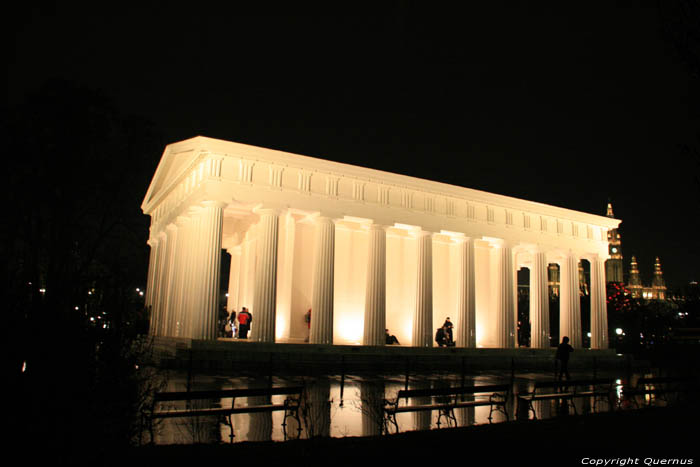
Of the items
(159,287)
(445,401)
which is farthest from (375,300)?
(445,401)

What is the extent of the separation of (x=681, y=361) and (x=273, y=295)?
1178 inches

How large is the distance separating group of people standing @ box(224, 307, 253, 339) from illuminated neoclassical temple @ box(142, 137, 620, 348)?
1189mm

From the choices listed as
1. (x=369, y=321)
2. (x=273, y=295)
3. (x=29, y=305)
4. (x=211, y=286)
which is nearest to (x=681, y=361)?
(x=369, y=321)

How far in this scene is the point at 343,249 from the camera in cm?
3234

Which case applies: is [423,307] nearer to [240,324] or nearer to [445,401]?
[240,324]

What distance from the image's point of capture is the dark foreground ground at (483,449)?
284 inches

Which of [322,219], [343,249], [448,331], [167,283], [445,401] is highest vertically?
[322,219]

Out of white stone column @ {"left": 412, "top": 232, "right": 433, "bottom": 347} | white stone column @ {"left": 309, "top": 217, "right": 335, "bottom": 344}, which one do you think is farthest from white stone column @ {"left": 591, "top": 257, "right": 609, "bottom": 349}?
white stone column @ {"left": 309, "top": 217, "right": 335, "bottom": 344}

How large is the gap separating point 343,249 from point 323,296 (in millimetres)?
6247

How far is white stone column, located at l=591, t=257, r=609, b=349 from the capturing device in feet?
123

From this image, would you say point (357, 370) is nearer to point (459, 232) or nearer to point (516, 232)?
point (459, 232)

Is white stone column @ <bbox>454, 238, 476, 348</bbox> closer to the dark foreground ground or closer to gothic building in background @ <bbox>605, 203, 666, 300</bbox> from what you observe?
the dark foreground ground

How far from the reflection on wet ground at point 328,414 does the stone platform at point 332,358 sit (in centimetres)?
118

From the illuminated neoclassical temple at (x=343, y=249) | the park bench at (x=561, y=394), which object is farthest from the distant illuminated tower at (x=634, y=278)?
the park bench at (x=561, y=394)
